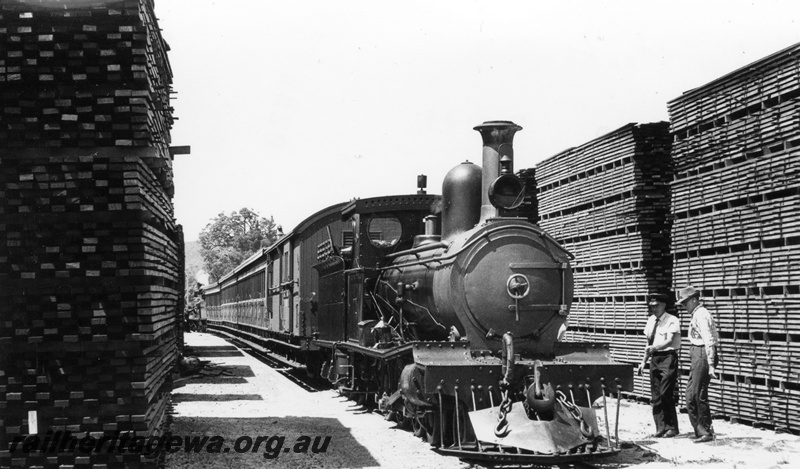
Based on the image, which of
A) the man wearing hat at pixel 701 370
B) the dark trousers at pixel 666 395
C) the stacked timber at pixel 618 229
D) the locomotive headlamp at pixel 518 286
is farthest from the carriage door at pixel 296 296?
the man wearing hat at pixel 701 370

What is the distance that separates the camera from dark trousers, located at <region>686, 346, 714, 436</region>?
10195mm

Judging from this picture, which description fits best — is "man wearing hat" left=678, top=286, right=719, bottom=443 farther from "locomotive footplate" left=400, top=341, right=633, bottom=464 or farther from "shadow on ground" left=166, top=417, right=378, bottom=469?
"shadow on ground" left=166, top=417, right=378, bottom=469

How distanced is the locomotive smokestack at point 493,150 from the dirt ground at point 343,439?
9.80 feet

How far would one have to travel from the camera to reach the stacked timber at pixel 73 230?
288 inches

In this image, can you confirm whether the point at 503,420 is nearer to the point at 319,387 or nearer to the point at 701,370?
the point at 701,370

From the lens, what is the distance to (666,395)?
10.5 metres

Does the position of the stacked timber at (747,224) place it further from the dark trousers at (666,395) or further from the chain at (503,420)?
the chain at (503,420)

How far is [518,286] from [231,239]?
85.4 m

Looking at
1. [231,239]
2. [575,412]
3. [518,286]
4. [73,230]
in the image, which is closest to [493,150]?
[518,286]

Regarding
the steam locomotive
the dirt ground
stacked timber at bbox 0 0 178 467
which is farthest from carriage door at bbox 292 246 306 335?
stacked timber at bbox 0 0 178 467

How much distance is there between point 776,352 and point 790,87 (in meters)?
3.44

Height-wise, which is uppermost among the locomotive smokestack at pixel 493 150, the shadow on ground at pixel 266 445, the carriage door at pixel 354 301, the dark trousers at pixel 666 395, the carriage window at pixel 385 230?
the locomotive smokestack at pixel 493 150

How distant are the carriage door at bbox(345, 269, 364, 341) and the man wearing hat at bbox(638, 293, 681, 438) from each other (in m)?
4.11

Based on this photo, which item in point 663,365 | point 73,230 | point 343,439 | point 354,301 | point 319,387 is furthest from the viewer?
point 319,387
